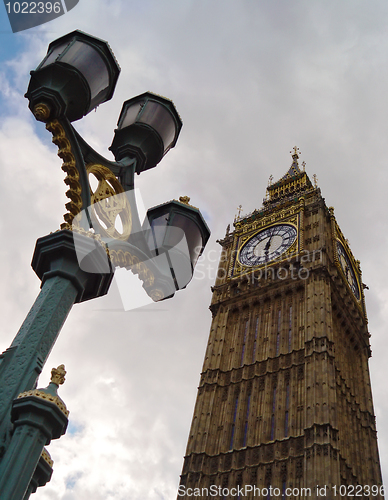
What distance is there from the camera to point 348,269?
44.2 m

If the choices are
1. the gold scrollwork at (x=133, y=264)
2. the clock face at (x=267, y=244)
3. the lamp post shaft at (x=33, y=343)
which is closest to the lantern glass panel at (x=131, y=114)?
the gold scrollwork at (x=133, y=264)

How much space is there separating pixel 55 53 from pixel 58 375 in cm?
288

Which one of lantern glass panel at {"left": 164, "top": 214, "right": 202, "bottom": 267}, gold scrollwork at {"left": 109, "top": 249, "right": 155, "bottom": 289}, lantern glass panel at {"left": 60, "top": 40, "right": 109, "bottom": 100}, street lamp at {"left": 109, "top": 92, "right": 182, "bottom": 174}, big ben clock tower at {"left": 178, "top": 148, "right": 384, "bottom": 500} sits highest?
big ben clock tower at {"left": 178, "top": 148, "right": 384, "bottom": 500}

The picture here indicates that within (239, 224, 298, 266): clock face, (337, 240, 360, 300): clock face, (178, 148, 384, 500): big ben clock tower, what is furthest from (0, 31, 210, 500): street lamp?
(337, 240, 360, 300): clock face

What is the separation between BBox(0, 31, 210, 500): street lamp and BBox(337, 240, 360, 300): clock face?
124ft

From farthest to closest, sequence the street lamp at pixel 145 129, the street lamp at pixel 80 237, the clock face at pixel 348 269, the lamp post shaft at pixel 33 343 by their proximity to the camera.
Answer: the clock face at pixel 348 269 < the street lamp at pixel 145 129 < the lamp post shaft at pixel 33 343 < the street lamp at pixel 80 237


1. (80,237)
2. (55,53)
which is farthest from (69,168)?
(55,53)

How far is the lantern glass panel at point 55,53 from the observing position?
478 cm

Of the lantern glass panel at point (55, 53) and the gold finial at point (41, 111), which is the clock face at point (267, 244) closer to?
the lantern glass panel at point (55, 53)

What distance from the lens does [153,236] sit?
17.9ft

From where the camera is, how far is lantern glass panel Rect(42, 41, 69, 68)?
15.7ft

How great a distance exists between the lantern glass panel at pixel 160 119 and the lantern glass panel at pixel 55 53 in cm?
136

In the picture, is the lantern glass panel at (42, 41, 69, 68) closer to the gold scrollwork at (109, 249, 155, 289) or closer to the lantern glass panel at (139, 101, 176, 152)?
the lantern glass panel at (139, 101, 176, 152)

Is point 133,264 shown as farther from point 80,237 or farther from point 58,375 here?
point 58,375
